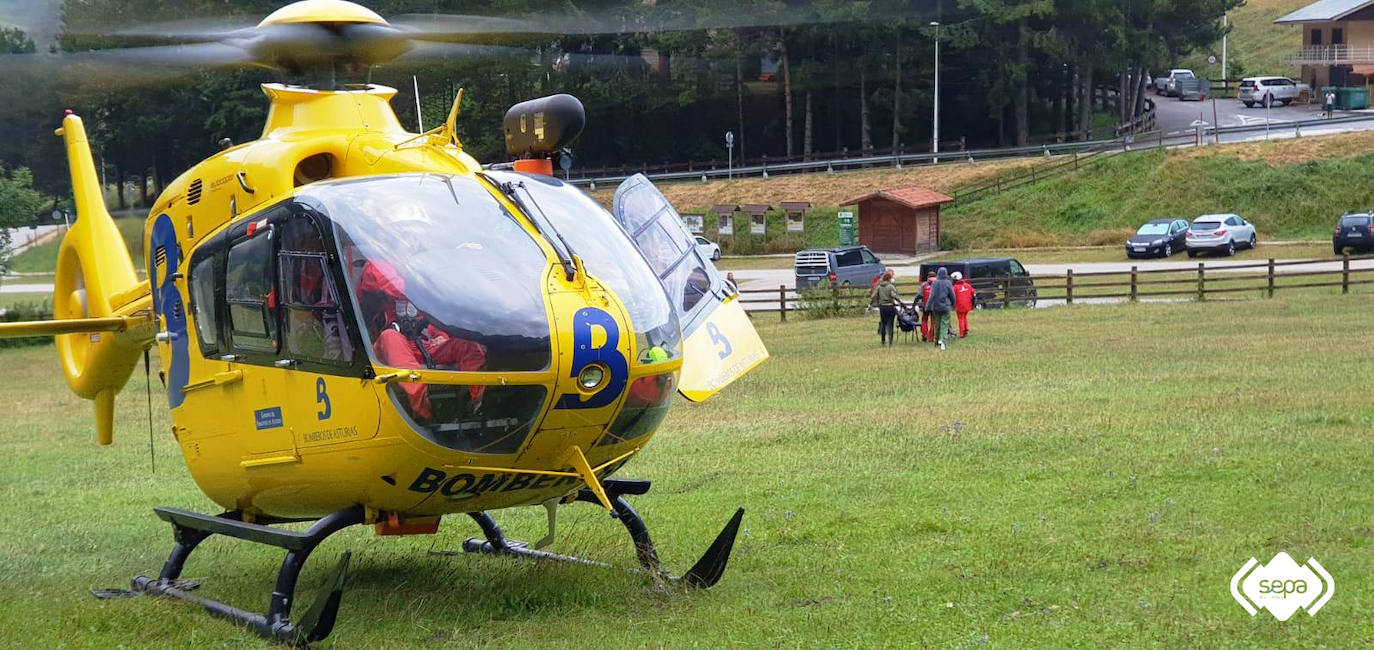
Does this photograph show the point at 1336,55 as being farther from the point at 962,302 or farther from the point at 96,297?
the point at 96,297

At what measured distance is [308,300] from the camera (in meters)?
8.34

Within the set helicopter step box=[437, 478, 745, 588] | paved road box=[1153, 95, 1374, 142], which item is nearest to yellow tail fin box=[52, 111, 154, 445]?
helicopter step box=[437, 478, 745, 588]

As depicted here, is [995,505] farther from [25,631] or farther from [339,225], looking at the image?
[25,631]

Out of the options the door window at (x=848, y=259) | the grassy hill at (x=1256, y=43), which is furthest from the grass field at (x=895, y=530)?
the grassy hill at (x=1256, y=43)

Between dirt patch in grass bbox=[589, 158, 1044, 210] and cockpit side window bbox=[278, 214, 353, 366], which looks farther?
dirt patch in grass bbox=[589, 158, 1044, 210]

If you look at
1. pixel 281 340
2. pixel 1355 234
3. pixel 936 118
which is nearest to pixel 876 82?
pixel 936 118

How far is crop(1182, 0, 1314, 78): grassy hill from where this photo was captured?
103188 mm

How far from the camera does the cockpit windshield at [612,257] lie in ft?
27.3

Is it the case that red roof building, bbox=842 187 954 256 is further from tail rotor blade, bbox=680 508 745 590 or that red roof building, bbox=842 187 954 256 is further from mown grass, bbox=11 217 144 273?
tail rotor blade, bbox=680 508 745 590

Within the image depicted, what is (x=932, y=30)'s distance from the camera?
6912cm

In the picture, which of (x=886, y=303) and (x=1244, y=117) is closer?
(x=886, y=303)

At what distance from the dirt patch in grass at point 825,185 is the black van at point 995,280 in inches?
1184

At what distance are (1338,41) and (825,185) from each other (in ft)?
123

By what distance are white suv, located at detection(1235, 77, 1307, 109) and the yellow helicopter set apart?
278 ft
